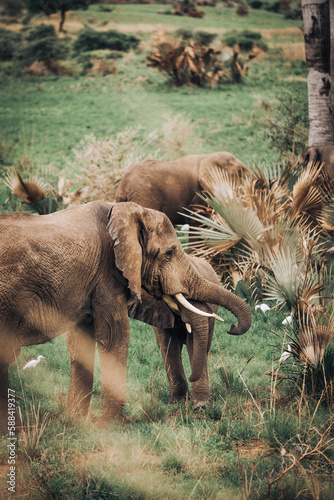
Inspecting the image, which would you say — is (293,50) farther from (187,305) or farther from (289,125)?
(187,305)

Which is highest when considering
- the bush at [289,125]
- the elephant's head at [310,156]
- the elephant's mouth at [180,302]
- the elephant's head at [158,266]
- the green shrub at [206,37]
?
the elephant's head at [158,266]

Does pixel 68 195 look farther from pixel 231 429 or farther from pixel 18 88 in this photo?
pixel 18 88

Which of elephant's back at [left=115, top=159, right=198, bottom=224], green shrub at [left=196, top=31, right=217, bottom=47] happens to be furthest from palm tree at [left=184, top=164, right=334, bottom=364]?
green shrub at [left=196, top=31, right=217, bottom=47]

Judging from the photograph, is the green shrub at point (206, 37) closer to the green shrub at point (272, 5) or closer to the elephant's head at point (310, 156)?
the green shrub at point (272, 5)

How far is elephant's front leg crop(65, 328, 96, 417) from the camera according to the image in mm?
5328

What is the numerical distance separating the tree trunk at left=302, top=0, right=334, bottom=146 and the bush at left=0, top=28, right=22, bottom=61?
19777mm

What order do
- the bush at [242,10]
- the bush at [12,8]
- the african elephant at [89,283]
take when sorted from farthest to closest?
the bush at [242,10] < the bush at [12,8] < the african elephant at [89,283]

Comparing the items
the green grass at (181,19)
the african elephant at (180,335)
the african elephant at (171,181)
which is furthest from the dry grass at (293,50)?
the african elephant at (180,335)

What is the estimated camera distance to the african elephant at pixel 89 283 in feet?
14.6

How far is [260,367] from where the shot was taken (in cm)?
696

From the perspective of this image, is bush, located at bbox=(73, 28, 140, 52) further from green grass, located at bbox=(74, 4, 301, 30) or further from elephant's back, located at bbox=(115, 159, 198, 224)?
elephant's back, located at bbox=(115, 159, 198, 224)

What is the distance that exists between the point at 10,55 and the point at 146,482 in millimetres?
27940

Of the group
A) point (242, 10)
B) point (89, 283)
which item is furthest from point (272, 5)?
point (89, 283)

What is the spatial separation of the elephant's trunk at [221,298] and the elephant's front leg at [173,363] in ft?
2.60
